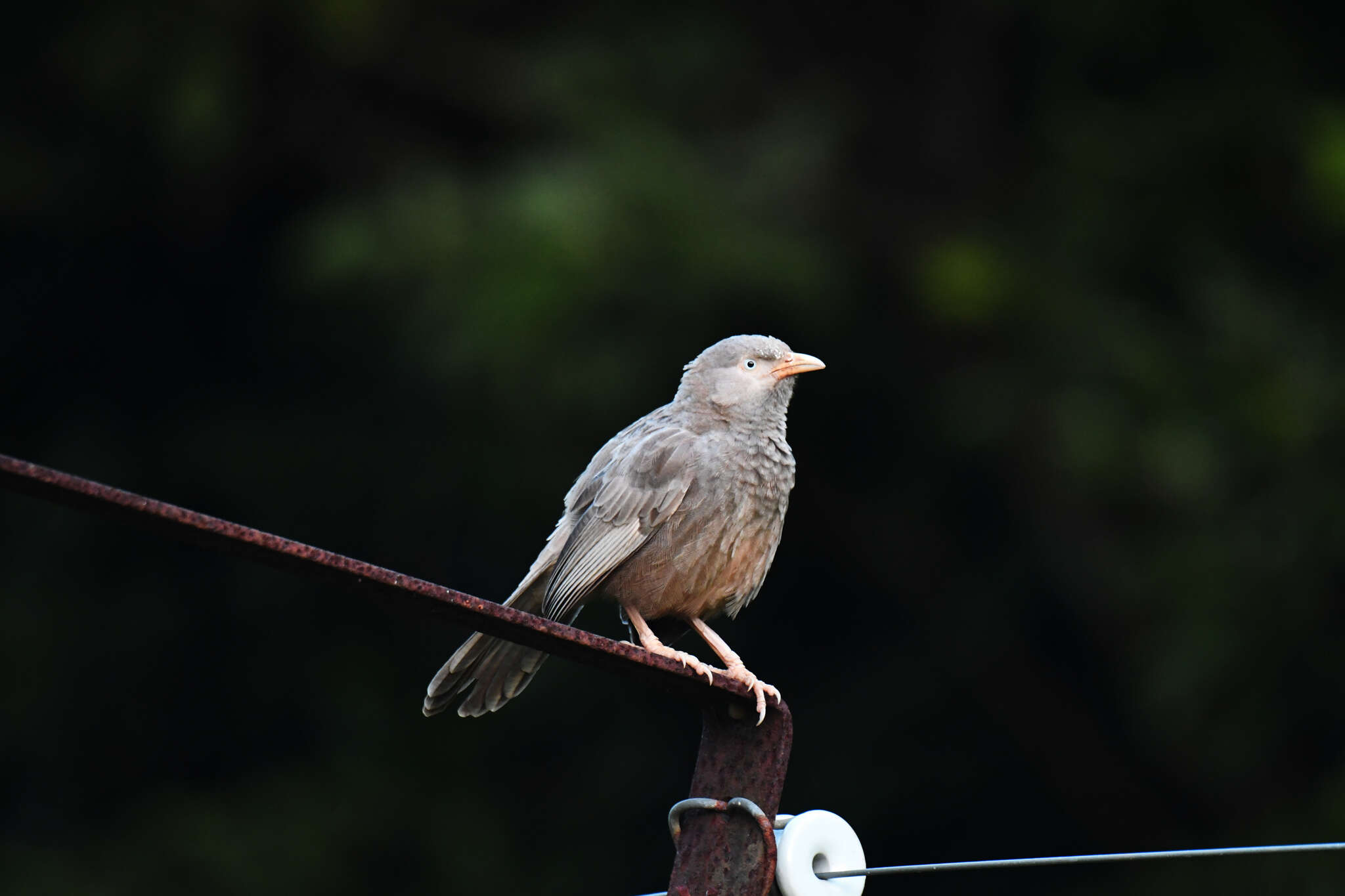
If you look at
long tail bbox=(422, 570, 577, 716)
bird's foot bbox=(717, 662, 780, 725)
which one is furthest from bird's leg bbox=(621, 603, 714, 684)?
long tail bbox=(422, 570, 577, 716)

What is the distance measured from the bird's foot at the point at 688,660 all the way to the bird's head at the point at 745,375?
68 centimetres

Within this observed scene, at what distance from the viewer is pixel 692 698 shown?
2.66 metres

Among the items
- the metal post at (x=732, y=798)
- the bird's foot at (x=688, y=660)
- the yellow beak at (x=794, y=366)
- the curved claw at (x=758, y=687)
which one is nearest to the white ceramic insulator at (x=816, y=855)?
the metal post at (x=732, y=798)

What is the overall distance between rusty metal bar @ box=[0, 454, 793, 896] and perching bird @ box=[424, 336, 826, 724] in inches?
46.3

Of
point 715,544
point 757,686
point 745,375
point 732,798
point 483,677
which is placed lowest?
point 483,677

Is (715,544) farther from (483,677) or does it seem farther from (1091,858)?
(1091,858)

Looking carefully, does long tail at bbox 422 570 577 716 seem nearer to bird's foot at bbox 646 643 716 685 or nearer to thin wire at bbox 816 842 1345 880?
bird's foot at bbox 646 643 716 685

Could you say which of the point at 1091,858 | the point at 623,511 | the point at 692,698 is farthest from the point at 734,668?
the point at 1091,858

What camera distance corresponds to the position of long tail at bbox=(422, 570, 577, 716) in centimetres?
377

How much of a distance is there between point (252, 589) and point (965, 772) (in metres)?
3.57

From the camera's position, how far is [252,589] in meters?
7.73

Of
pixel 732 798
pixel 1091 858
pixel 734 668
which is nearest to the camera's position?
pixel 1091 858

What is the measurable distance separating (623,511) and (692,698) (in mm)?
1440

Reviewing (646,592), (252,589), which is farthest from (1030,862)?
(252,589)
